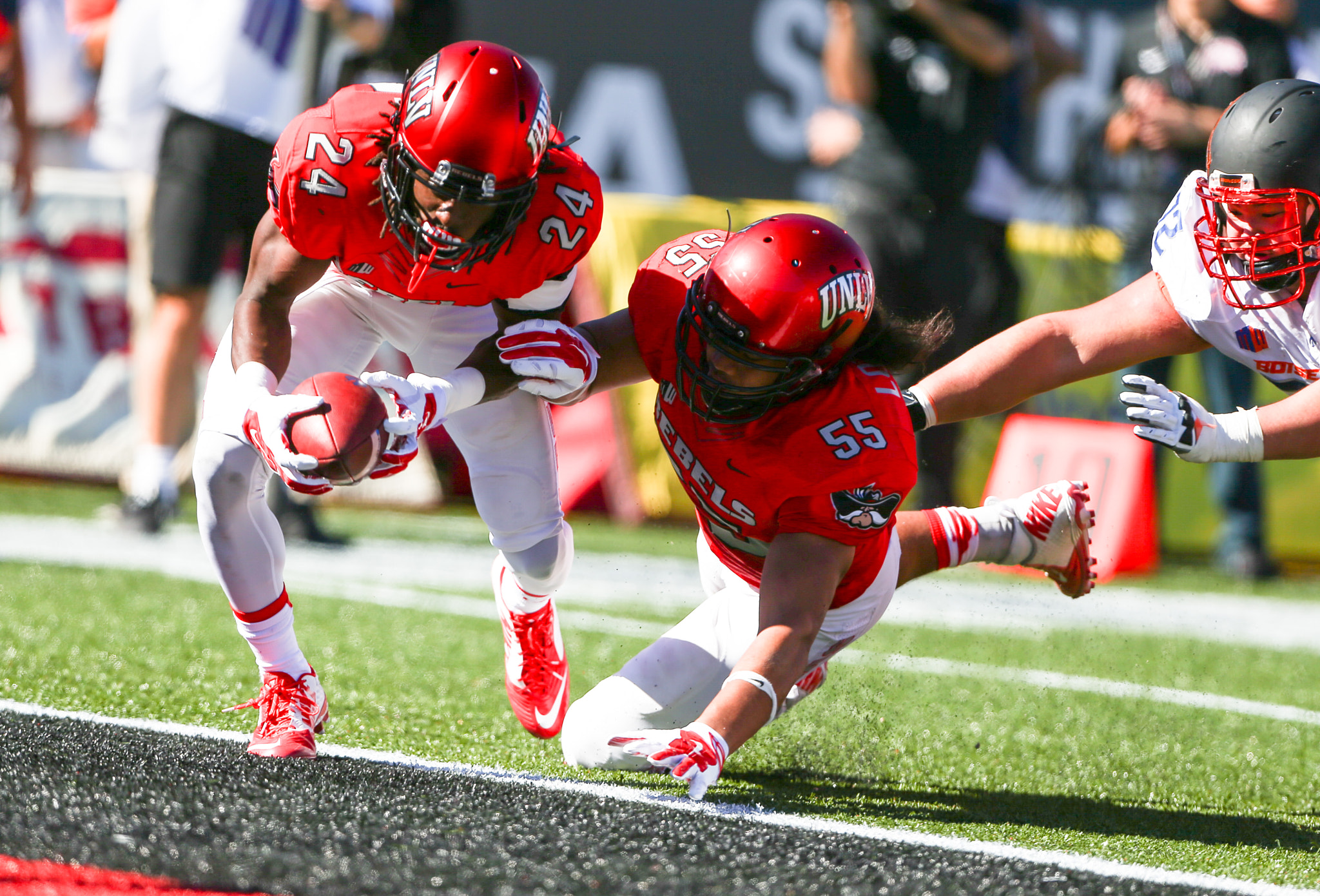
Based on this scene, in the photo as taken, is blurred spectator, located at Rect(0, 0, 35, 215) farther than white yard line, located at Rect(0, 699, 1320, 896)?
Yes

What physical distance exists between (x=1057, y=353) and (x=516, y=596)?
143 centimetres

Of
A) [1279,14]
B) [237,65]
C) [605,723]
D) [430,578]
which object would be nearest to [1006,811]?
[605,723]

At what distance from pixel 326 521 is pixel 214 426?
3.57 m

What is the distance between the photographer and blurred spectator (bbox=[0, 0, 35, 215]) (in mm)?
5699

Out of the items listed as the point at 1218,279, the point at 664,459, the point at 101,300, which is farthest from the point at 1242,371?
the point at 101,300

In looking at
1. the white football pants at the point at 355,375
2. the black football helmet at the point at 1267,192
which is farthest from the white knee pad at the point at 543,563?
the black football helmet at the point at 1267,192

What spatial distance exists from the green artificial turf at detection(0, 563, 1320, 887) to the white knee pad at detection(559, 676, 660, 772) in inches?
1.8

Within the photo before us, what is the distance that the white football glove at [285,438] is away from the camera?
2326mm

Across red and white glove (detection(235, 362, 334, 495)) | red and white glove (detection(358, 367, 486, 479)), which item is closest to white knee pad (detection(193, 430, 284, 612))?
red and white glove (detection(235, 362, 334, 495))

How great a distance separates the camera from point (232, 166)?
15.7 ft

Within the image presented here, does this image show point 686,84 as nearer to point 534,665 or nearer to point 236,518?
point 534,665

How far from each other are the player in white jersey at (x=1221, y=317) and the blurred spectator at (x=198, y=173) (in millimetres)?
2725

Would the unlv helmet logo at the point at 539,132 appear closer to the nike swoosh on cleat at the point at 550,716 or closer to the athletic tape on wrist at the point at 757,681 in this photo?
the athletic tape on wrist at the point at 757,681

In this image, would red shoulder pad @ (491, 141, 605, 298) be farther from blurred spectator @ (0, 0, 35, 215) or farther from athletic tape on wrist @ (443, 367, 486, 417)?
blurred spectator @ (0, 0, 35, 215)
